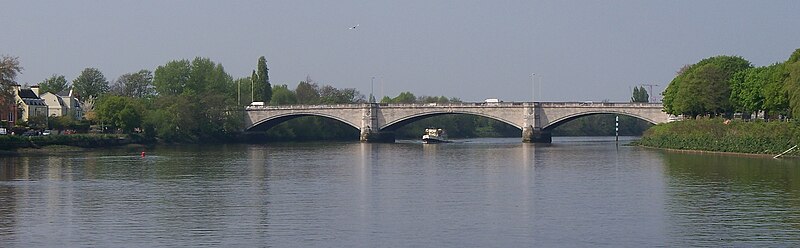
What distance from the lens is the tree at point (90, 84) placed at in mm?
161375

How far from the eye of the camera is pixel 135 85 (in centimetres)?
15912

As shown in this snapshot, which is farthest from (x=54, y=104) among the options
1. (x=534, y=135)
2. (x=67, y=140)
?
(x=534, y=135)

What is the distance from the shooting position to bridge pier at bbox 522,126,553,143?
12325 centimetres

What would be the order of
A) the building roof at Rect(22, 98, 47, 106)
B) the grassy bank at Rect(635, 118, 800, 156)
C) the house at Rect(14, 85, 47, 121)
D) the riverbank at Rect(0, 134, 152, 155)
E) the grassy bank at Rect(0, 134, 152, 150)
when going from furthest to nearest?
1. the building roof at Rect(22, 98, 47, 106)
2. the house at Rect(14, 85, 47, 121)
3. the grassy bank at Rect(0, 134, 152, 150)
4. the riverbank at Rect(0, 134, 152, 155)
5. the grassy bank at Rect(635, 118, 800, 156)

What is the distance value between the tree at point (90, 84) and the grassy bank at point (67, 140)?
52011mm

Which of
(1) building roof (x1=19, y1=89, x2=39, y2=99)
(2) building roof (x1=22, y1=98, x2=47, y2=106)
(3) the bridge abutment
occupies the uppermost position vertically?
(1) building roof (x1=19, y1=89, x2=39, y2=99)

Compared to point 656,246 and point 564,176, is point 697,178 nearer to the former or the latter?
point 564,176

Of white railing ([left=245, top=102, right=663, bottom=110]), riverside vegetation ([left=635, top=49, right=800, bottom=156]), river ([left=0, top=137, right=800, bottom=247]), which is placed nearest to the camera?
river ([left=0, top=137, right=800, bottom=247])

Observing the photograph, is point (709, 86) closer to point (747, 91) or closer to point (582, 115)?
point (747, 91)

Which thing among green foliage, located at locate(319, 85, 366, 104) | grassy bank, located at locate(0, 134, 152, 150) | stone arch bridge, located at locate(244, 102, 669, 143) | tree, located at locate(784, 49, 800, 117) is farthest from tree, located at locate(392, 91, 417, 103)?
tree, located at locate(784, 49, 800, 117)

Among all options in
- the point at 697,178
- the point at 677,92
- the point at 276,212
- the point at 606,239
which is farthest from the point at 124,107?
the point at 606,239

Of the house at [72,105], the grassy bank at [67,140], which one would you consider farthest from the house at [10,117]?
the house at [72,105]

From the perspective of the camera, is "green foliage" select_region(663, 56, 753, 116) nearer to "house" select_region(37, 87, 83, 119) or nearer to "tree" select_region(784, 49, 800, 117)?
"tree" select_region(784, 49, 800, 117)

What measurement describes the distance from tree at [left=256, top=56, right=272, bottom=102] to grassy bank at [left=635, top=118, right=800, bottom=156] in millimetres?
67870
